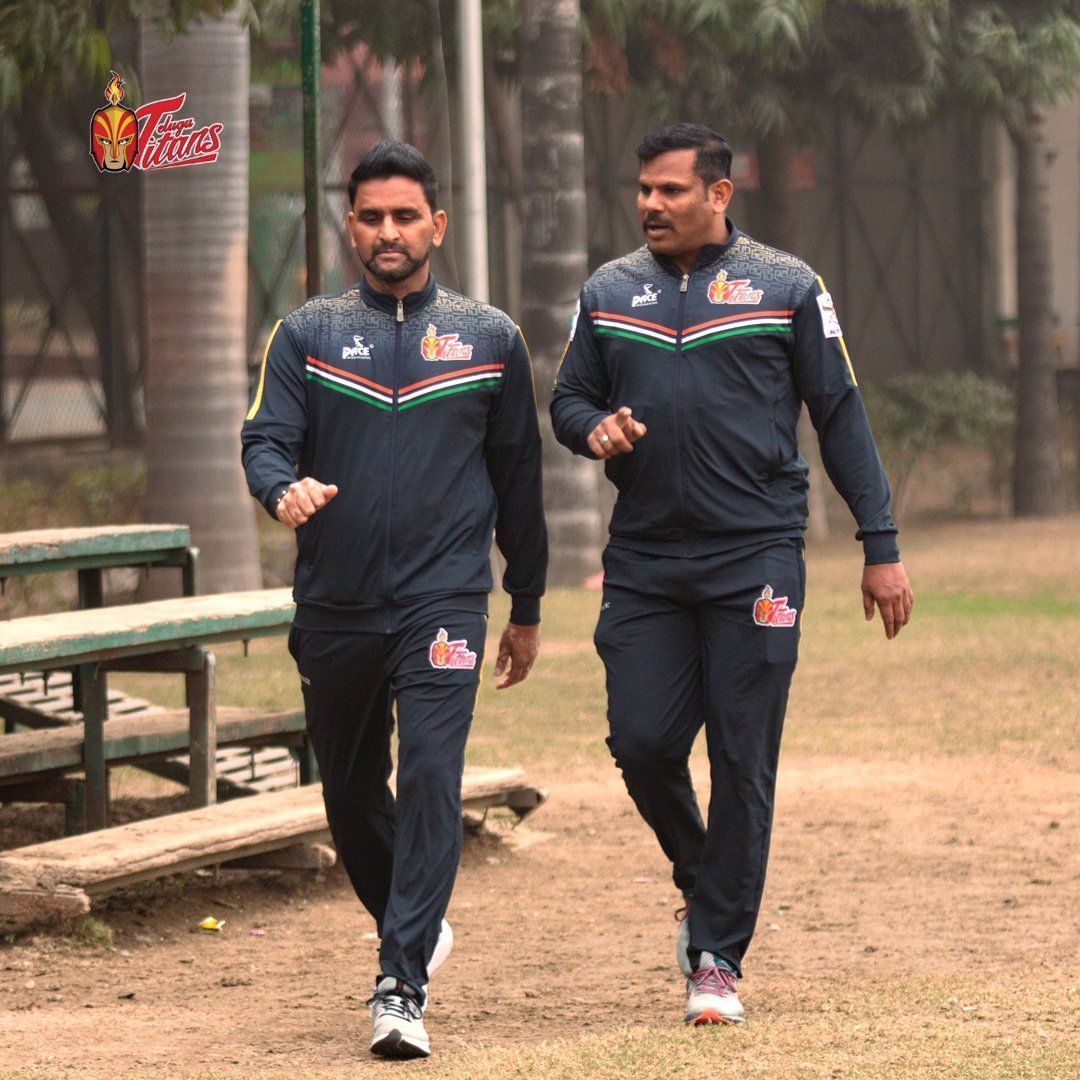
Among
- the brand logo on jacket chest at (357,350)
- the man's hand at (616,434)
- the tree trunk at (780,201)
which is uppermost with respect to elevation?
the tree trunk at (780,201)

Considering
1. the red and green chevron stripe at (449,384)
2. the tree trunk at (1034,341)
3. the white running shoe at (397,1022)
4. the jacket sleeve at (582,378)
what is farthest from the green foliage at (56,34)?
the tree trunk at (1034,341)

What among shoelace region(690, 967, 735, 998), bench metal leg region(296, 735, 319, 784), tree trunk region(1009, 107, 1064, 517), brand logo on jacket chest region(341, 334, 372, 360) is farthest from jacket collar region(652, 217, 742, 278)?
tree trunk region(1009, 107, 1064, 517)

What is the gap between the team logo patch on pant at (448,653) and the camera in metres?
5.14

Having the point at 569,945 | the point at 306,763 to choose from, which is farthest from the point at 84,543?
the point at 569,945

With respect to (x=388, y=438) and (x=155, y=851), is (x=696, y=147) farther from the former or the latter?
(x=155, y=851)

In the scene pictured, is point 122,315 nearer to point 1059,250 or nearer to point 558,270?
point 558,270

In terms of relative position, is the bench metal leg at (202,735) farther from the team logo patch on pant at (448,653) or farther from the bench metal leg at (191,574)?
the team logo patch on pant at (448,653)

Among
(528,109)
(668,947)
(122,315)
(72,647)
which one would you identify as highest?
(528,109)

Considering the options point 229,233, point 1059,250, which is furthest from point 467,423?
point 1059,250

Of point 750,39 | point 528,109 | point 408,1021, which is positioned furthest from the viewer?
point 750,39

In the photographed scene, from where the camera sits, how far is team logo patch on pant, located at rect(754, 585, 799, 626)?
5254mm

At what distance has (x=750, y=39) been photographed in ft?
62.7

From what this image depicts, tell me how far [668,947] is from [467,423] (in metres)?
1.93

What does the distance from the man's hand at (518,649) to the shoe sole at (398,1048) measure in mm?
972
